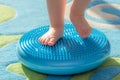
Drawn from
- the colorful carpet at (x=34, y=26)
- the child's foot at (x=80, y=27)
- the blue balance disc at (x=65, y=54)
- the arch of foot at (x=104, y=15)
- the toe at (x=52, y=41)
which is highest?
the child's foot at (x=80, y=27)

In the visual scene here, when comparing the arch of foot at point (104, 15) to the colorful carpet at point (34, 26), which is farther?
the arch of foot at point (104, 15)

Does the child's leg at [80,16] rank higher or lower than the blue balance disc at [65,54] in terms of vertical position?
higher

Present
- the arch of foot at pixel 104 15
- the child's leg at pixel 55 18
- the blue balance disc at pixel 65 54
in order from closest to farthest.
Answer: the blue balance disc at pixel 65 54 → the child's leg at pixel 55 18 → the arch of foot at pixel 104 15

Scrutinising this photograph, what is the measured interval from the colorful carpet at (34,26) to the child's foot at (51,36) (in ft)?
0.39

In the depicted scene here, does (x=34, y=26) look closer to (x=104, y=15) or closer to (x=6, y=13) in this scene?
(x=6, y=13)

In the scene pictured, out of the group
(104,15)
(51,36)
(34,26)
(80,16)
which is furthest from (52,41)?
(104,15)

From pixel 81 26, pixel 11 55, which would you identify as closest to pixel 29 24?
pixel 11 55

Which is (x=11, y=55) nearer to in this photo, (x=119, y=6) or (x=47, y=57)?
(x=47, y=57)

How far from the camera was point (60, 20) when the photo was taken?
1.13 metres

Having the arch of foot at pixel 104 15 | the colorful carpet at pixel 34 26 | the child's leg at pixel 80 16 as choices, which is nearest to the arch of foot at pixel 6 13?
the colorful carpet at pixel 34 26

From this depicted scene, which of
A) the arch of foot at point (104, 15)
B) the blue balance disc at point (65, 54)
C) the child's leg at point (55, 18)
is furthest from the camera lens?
the arch of foot at point (104, 15)

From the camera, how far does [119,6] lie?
5.36 ft

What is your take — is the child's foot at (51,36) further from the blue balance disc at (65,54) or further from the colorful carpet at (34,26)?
the colorful carpet at (34,26)

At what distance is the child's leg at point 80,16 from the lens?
3.49 ft
